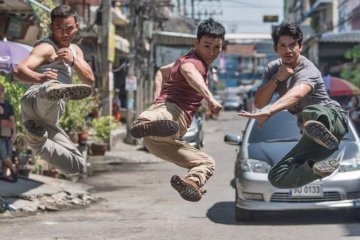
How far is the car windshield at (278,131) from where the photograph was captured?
497 inches

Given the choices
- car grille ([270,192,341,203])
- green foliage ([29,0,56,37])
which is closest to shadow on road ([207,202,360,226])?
car grille ([270,192,341,203])

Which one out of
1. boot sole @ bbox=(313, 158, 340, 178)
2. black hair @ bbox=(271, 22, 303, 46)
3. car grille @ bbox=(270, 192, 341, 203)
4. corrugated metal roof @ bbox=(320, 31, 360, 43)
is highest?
black hair @ bbox=(271, 22, 303, 46)

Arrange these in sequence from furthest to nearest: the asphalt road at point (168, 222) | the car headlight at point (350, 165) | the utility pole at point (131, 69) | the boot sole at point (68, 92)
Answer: the utility pole at point (131, 69) → the car headlight at point (350, 165) → the asphalt road at point (168, 222) → the boot sole at point (68, 92)

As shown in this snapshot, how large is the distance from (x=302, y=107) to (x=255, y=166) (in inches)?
178

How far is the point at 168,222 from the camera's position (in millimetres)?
12242

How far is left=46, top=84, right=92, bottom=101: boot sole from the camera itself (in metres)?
6.66

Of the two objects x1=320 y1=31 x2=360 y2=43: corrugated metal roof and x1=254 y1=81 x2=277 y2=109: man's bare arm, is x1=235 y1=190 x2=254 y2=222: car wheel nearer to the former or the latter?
x1=254 y1=81 x2=277 y2=109: man's bare arm

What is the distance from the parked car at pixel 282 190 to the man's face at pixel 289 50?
13.8ft

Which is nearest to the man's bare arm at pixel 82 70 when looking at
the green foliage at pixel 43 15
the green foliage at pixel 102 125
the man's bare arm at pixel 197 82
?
the man's bare arm at pixel 197 82

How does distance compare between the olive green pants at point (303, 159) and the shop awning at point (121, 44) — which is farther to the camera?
the shop awning at point (121, 44)

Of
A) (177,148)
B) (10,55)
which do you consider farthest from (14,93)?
(177,148)

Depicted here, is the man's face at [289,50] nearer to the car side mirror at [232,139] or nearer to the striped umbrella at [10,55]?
the car side mirror at [232,139]

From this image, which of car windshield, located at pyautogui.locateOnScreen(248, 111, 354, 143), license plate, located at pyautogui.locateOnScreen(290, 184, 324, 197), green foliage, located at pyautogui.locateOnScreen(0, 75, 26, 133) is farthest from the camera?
green foliage, located at pyautogui.locateOnScreen(0, 75, 26, 133)

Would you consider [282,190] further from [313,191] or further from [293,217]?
[293,217]
